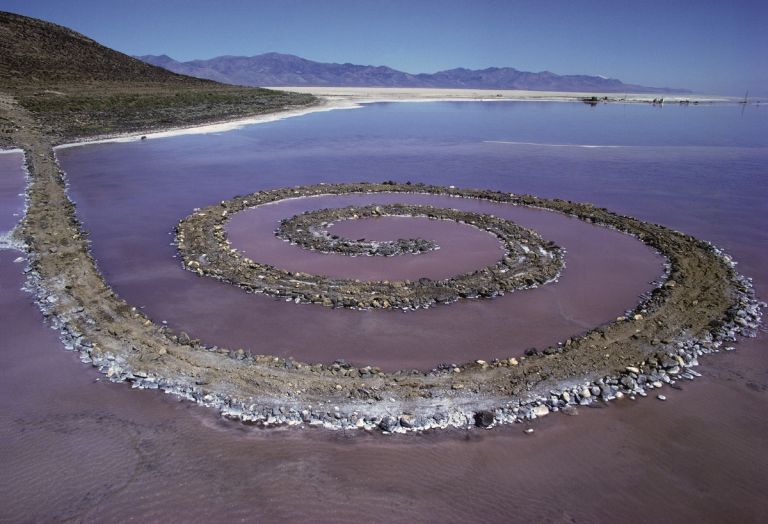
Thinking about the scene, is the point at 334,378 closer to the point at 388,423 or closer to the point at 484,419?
the point at 388,423

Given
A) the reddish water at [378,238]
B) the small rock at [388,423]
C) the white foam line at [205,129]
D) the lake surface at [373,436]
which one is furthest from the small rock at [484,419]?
the white foam line at [205,129]

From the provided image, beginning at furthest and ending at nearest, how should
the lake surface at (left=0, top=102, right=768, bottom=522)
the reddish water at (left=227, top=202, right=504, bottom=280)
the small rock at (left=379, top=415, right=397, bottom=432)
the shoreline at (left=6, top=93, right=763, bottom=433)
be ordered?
1. the reddish water at (left=227, top=202, right=504, bottom=280)
2. the shoreline at (left=6, top=93, right=763, bottom=433)
3. the small rock at (left=379, top=415, right=397, bottom=432)
4. the lake surface at (left=0, top=102, right=768, bottom=522)

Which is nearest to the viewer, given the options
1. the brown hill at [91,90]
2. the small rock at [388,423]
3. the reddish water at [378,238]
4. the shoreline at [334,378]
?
the small rock at [388,423]

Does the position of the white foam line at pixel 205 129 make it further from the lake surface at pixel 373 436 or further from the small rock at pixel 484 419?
the small rock at pixel 484 419

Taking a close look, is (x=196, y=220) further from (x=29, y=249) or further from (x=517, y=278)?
(x=517, y=278)

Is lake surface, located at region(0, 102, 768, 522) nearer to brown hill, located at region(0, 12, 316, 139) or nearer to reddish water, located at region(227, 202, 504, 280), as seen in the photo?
reddish water, located at region(227, 202, 504, 280)

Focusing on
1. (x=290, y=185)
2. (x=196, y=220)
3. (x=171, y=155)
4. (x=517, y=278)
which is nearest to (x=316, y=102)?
(x=171, y=155)

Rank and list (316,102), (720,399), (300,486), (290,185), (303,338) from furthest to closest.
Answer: (316,102), (290,185), (303,338), (720,399), (300,486)

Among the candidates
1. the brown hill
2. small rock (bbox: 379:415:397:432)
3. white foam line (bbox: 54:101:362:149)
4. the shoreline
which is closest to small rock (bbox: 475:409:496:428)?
the shoreline
